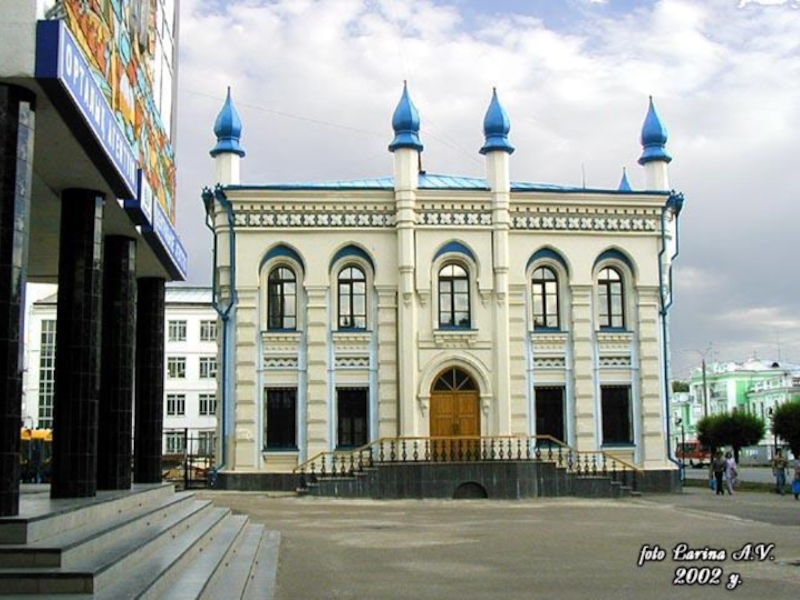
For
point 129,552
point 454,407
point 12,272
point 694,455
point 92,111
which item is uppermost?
point 92,111

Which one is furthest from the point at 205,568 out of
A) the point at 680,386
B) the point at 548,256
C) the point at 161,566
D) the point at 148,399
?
the point at 680,386

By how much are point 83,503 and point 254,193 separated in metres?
18.6

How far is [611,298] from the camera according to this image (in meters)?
30.2

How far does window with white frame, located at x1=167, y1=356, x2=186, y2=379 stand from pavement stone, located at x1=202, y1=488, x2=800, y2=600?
39855 mm

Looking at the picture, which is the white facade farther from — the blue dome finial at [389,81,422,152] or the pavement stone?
the pavement stone

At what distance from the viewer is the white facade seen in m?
60.1

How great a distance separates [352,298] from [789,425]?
20.2 m

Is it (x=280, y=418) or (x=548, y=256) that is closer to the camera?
(x=280, y=418)

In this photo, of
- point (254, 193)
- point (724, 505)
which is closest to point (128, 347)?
point (254, 193)

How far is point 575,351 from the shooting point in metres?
29.3

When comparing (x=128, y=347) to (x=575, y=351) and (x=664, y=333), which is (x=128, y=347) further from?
(x=664, y=333)

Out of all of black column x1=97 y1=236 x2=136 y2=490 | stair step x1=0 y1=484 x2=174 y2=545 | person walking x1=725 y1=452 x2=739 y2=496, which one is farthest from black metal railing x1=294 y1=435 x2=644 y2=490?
stair step x1=0 y1=484 x2=174 y2=545

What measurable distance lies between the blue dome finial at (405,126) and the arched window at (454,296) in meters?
3.78

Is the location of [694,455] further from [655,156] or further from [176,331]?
[655,156]
